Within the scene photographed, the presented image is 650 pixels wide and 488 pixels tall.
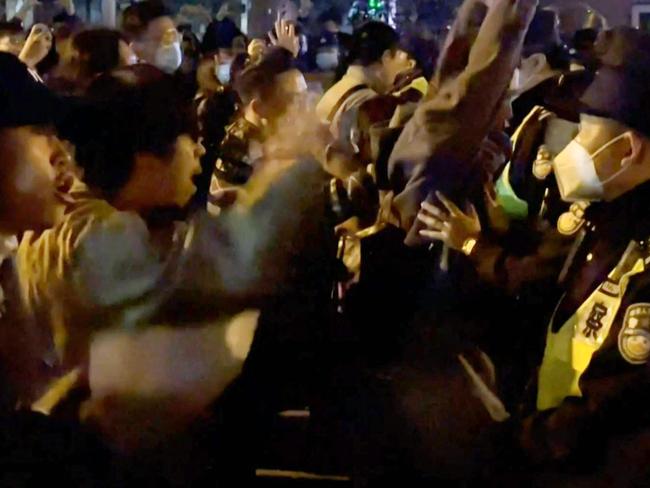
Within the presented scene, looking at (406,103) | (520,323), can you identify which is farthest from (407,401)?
(406,103)

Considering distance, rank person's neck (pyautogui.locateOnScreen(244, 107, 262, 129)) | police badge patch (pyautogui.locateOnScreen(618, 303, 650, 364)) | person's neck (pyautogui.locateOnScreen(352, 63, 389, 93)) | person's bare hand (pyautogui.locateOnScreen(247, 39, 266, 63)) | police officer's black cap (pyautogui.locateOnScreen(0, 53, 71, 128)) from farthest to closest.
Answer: person's neck (pyautogui.locateOnScreen(352, 63, 389, 93)) → person's bare hand (pyautogui.locateOnScreen(247, 39, 266, 63)) → person's neck (pyautogui.locateOnScreen(244, 107, 262, 129)) → police officer's black cap (pyautogui.locateOnScreen(0, 53, 71, 128)) → police badge patch (pyautogui.locateOnScreen(618, 303, 650, 364))

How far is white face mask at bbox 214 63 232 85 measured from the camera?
→ 8.70 ft

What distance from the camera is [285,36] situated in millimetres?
2682

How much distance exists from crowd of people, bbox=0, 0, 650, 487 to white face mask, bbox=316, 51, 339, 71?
0.67 meters

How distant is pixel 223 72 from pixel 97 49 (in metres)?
0.38

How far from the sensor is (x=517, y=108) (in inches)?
92.9

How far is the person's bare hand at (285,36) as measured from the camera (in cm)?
261

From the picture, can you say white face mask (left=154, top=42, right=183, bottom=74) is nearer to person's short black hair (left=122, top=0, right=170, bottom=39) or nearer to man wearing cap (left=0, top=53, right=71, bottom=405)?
person's short black hair (left=122, top=0, right=170, bottom=39)

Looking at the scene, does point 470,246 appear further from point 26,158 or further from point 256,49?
point 26,158

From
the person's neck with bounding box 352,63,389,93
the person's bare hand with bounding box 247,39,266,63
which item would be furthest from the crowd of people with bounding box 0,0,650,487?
the person's neck with bounding box 352,63,389,93

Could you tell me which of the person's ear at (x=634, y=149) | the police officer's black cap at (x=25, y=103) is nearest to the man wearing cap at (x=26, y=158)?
the police officer's black cap at (x=25, y=103)

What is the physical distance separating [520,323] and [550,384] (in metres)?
0.16

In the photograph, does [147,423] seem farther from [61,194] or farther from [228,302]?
[61,194]

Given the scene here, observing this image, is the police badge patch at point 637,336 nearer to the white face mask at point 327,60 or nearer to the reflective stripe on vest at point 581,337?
the reflective stripe on vest at point 581,337
